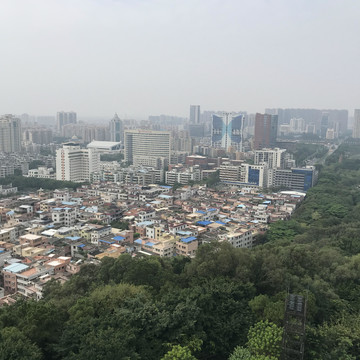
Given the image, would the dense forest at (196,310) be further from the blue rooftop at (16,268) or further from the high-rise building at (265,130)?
the high-rise building at (265,130)

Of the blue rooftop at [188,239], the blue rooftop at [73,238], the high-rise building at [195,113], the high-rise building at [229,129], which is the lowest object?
the blue rooftop at [73,238]

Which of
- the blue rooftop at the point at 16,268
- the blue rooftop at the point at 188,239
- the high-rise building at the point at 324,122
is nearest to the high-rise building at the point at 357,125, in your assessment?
the high-rise building at the point at 324,122

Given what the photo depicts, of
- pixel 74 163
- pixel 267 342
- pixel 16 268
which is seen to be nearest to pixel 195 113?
pixel 74 163

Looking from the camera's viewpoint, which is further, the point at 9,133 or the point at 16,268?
the point at 9,133

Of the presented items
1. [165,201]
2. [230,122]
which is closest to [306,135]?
[230,122]

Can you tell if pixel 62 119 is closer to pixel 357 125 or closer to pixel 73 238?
pixel 357 125

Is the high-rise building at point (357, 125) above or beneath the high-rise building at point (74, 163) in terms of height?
above

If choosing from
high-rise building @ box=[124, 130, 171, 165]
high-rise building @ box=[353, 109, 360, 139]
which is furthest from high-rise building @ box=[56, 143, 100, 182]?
high-rise building @ box=[353, 109, 360, 139]
